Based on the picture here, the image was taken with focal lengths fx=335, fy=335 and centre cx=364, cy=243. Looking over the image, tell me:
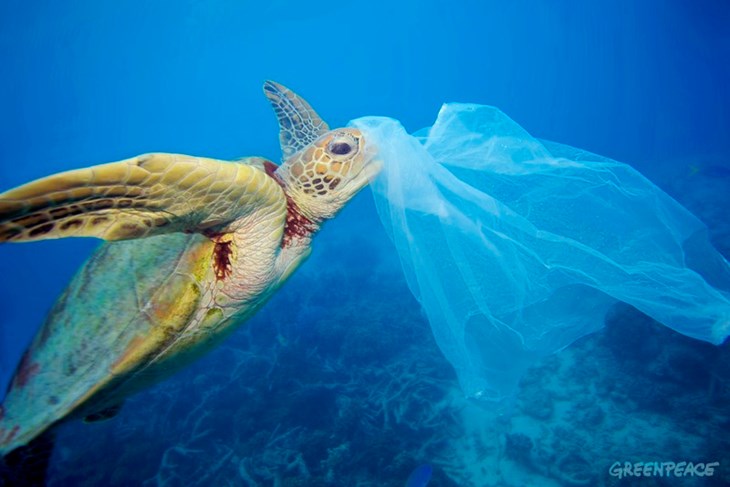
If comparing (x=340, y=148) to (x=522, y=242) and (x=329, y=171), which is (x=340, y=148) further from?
(x=522, y=242)

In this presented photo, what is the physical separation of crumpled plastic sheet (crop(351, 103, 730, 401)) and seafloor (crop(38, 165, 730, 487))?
6.52 feet

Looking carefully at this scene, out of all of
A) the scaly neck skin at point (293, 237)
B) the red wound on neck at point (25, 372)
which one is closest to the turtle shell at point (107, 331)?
the red wound on neck at point (25, 372)

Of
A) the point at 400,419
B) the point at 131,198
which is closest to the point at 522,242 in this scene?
the point at 131,198

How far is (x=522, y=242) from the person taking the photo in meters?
2.33

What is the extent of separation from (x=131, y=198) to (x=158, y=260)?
74cm

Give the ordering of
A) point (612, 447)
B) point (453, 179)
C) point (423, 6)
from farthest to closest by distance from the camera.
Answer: point (423, 6) < point (612, 447) < point (453, 179)

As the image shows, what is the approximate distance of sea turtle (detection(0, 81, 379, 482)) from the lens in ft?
4.05

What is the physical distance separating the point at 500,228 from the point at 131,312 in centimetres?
230

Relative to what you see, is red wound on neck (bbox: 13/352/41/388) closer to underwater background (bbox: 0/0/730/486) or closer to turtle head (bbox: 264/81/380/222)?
turtle head (bbox: 264/81/380/222)

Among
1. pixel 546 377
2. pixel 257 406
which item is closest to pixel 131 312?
pixel 257 406

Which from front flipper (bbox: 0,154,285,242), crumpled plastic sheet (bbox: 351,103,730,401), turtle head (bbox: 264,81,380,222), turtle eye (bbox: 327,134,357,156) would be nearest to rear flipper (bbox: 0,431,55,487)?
front flipper (bbox: 0,154,285,242)

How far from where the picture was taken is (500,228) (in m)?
2.32

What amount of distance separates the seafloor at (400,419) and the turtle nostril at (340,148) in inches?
135

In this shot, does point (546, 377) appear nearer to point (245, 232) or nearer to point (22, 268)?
point (245, 232)
